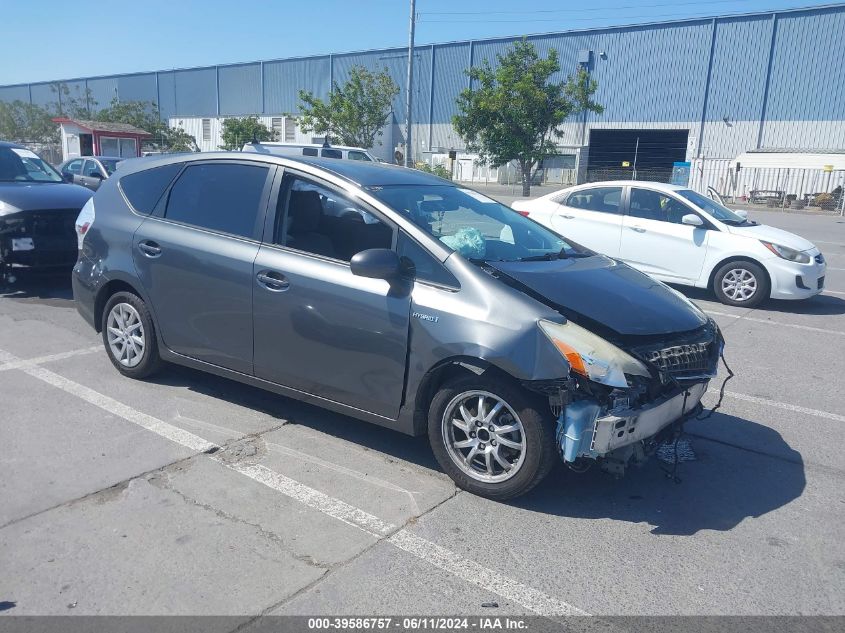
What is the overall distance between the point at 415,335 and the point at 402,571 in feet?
4.21

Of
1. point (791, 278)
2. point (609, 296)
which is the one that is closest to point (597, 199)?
point (791, 278)

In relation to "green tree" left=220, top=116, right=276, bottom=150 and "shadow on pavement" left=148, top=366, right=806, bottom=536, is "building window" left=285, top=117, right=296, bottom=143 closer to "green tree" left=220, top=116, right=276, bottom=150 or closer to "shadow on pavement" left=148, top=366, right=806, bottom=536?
"green tree" left=220, top=116, right=276, bottom=150

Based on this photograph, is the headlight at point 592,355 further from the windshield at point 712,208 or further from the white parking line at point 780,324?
the windshield at point 712,208

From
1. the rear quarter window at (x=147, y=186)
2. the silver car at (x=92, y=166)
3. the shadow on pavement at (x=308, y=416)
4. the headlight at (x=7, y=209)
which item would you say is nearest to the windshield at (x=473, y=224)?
the shadow on pavement at (x=308, y=416)

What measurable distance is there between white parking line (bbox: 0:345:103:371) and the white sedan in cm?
656

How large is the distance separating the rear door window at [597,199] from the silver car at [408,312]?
5750 millimetres

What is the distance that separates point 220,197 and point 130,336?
4.59 feet

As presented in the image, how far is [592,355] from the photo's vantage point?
356 centimetres

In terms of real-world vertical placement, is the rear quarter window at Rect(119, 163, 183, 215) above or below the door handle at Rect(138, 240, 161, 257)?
above

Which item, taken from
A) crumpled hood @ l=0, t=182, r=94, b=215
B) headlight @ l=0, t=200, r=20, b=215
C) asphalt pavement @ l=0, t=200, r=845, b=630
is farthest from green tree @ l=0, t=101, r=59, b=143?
asphalt pavement @ l=0, t=200, r=845, b=630

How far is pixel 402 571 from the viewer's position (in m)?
3.23

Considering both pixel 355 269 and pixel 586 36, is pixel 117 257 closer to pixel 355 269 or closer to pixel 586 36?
pixel 355 269

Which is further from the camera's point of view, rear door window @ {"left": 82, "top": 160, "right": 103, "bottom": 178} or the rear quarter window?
rear door window @ {"left": 82, "top": 160, "right": 103, "bottom": 178}

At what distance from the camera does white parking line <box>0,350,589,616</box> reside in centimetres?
307
